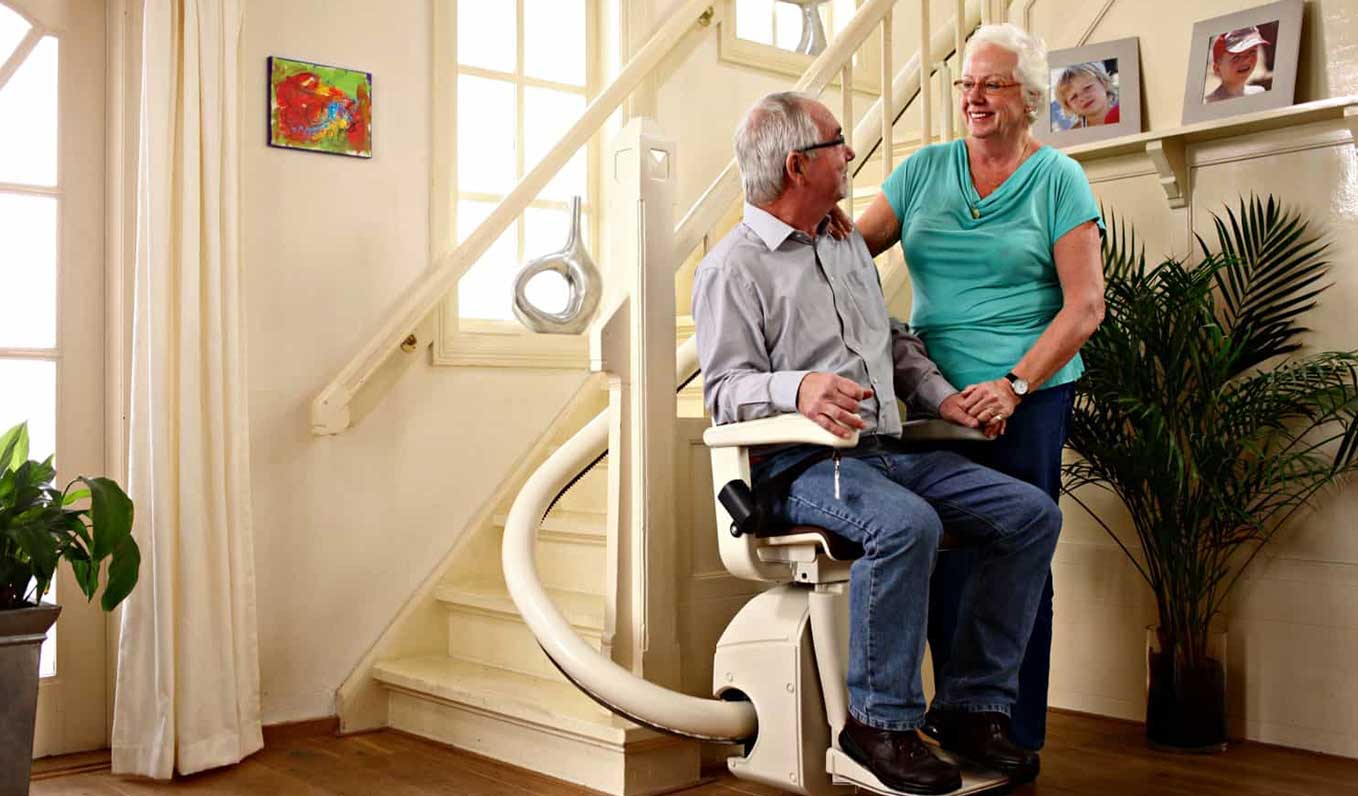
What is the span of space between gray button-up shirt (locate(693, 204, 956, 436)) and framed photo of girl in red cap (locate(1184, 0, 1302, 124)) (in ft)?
4.62

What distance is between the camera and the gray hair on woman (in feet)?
11.9

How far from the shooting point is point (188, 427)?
10.2 ft

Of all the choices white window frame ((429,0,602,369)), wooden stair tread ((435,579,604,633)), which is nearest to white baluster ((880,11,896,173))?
white window frame ((429,0,602,369))

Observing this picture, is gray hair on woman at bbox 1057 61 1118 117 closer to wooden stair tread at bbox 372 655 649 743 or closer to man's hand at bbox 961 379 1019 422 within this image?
man's hand at bbox 961 379 1019 422

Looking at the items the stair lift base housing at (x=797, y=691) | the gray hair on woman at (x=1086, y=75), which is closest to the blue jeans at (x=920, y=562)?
the stair lift base housing at (x=797, y=691)

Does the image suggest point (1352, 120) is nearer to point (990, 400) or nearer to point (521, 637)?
point (990, 400)

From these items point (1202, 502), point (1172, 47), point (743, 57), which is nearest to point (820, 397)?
point (1202, 502)

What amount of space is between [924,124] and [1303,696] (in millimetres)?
1711

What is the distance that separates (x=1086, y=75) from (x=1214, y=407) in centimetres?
107

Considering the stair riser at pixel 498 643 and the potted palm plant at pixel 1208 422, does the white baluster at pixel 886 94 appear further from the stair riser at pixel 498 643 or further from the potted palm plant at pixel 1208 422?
the stair riser at pixel 498 643

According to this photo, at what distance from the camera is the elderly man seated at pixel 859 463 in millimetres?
2264

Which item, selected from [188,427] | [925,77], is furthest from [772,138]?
[188,427]

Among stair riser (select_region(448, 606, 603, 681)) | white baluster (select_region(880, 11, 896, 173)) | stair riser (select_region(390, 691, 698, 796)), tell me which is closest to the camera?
stair riser (select_region(390, 691, 698, 796))

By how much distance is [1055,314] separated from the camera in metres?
2.65
